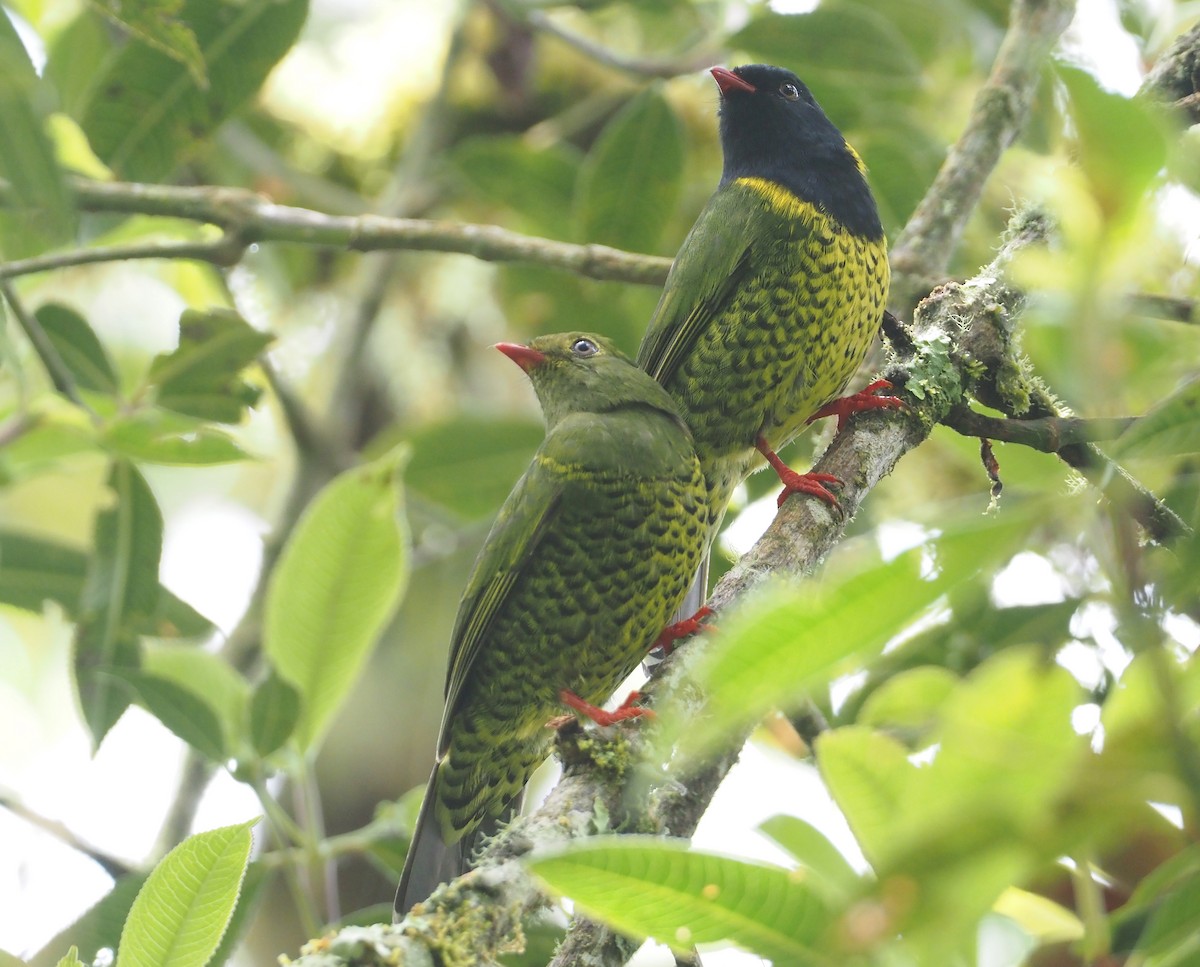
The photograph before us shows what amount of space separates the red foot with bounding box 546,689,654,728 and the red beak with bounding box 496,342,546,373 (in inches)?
42.1

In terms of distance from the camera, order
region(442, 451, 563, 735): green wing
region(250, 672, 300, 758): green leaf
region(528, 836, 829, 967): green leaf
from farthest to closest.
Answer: region(442, 451, 563, 735): green wing, region(250, 672, 300, 758): green leaf, region(528, 836, 829, 967): green leaf

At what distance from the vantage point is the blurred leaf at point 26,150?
8.73ft

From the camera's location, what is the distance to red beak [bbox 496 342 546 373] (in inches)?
144

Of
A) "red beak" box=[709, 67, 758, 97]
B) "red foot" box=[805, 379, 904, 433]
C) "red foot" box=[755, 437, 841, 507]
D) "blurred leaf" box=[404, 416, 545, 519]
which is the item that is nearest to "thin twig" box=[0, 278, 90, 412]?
"blurred leaf" box=[404, 416, 545, 519]

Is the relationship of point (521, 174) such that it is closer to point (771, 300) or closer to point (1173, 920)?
point (771, 300)

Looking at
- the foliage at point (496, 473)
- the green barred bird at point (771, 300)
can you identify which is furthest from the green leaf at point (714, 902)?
the green barred bird at point (771, 300)

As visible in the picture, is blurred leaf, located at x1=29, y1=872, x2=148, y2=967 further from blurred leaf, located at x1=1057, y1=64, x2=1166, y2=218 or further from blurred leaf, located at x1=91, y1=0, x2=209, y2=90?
blurred leaf, located at x1=1057, y1=64, x2=1166, y2=218

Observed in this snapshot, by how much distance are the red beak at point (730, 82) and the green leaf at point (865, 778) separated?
307 centimetres

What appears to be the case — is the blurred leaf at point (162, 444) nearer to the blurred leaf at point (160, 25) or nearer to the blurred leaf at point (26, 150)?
the blurred leaf at point (26, 150)

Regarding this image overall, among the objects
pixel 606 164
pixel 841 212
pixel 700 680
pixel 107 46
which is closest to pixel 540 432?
pixel 606 164

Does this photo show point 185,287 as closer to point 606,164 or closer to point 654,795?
point 606,164

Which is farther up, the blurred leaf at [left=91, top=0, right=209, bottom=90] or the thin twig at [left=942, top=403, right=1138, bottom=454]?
the blurred leaf at [left=91, top=0, right=209, bottom=90]

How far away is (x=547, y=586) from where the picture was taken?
3.16 metres

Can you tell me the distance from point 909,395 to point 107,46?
3.34 m
